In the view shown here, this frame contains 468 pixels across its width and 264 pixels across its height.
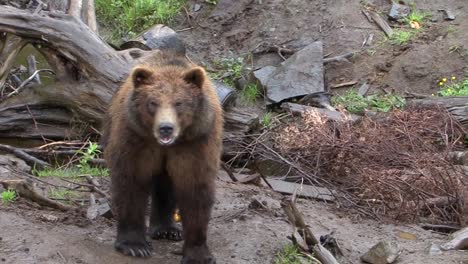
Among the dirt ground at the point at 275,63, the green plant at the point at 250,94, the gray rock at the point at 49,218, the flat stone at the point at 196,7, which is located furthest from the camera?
the flat stone at the point at 196,7

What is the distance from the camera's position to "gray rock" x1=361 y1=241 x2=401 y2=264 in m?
5.91

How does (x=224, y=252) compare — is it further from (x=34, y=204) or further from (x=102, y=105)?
(x=102, y=105)

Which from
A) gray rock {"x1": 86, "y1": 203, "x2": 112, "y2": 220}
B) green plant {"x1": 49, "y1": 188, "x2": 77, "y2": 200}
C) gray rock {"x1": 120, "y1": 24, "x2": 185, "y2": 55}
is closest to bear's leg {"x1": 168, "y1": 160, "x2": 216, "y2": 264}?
gray rock {"x1": 86, "y1": 203, "x2": 112, "y2": 220}

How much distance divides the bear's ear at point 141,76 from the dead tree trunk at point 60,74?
2.67 m

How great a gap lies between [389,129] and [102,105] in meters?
2.93

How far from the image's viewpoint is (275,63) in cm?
1119

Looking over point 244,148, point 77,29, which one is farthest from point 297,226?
point 77,29

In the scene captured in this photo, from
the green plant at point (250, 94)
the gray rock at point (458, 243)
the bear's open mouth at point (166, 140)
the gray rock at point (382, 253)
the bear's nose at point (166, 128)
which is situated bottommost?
the green plant at point (250, 94)

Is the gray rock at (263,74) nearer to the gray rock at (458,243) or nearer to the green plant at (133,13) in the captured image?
the green plant at (133,13)

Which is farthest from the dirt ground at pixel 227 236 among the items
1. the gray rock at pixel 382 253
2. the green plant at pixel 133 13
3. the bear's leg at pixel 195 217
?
the green plant at pixel 133 13

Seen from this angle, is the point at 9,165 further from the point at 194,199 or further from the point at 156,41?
the point at 156,41

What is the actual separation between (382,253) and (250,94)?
479cm

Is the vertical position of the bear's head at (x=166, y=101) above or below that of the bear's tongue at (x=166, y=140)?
above

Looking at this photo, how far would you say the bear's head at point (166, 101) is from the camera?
16.6 feet
